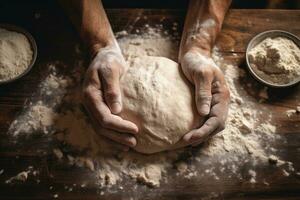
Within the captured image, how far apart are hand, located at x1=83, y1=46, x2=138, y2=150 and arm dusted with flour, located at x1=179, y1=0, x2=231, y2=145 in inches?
9.6

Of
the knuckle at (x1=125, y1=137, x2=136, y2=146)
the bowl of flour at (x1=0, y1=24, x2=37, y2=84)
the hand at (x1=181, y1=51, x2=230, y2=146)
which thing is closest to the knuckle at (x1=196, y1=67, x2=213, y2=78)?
the hand at (x1=181, y1=51, x2=230, y2=146)

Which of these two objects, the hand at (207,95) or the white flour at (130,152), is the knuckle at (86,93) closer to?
the white flour at (130,152)

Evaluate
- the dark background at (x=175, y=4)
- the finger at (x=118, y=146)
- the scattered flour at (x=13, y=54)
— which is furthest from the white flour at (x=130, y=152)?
the dark background at (x=175, y=4)

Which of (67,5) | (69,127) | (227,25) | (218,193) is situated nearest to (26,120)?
(69,127)

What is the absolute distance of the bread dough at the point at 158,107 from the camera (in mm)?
1330

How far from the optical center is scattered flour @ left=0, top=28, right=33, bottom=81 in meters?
1.51

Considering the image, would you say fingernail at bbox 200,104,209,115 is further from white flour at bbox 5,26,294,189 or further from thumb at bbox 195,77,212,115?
white flour at bbox 5,26,294,189

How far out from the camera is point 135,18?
1.69m

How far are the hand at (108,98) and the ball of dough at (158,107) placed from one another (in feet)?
0.12

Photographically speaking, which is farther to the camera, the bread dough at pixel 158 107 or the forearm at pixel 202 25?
the forearm at pixel 202 25

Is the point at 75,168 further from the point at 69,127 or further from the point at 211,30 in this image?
the point at 211,30

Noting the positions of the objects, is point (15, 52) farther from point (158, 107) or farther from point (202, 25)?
point (202, 25)

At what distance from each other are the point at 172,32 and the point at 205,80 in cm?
41

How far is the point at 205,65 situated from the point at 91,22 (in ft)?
1.90
